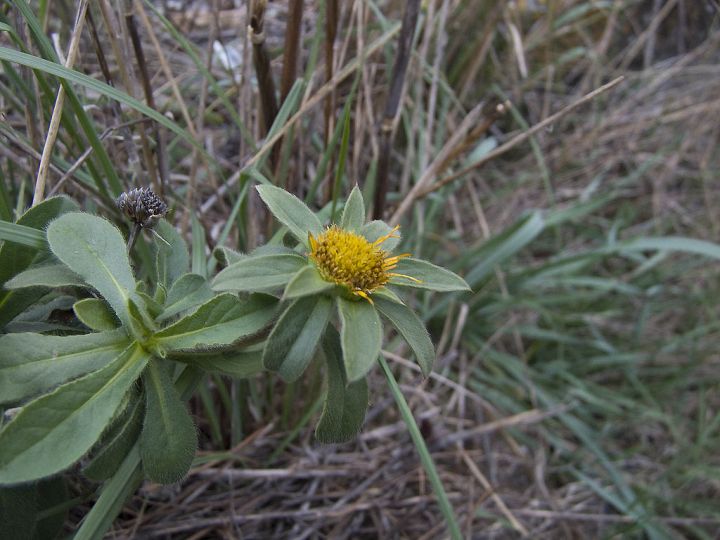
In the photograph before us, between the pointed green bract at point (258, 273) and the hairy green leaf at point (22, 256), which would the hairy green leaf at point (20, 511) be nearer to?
the hairy green leaf at point (22, 256)

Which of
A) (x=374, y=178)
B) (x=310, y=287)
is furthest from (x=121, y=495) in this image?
(x=374, y=178)

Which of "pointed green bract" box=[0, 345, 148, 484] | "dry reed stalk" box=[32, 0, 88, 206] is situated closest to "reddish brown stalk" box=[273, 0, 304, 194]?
"dry reed stalk" box=[32, 0, 88, 206]

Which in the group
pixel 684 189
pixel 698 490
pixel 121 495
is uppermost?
pixel 121 495

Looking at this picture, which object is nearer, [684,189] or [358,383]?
[358,383]

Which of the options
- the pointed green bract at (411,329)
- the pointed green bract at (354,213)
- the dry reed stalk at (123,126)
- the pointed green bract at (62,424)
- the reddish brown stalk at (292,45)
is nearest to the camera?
the pointed green bract at (62,424)

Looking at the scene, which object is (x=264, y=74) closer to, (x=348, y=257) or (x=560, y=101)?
(x=348, y=257)

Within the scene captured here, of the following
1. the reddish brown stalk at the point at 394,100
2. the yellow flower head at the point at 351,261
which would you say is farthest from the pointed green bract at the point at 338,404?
the reddish brown stalk at the point at 394,100

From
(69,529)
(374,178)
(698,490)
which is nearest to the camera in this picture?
(69,529)
